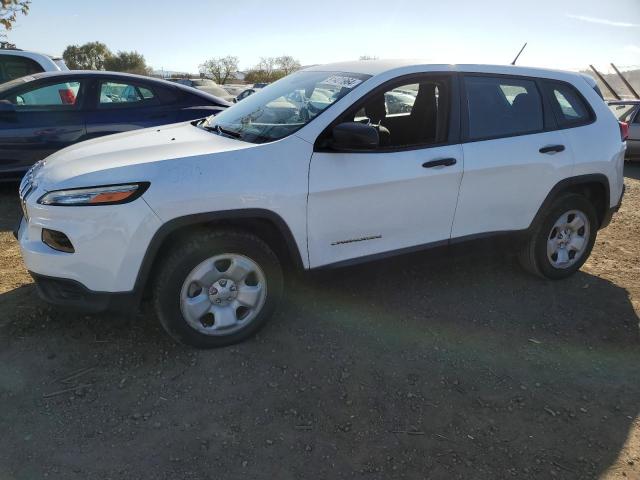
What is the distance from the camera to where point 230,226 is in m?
2.90

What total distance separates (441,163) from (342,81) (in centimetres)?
86

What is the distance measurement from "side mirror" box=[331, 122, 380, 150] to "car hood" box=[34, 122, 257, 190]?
0.51m

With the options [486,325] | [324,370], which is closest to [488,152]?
[486,325]

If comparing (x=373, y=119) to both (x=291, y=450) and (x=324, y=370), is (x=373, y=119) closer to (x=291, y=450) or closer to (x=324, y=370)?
(x=324, y=370)

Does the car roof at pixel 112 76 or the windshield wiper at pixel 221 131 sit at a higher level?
the car roof at pixel 112 76

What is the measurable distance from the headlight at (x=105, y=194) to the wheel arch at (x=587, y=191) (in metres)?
2.89

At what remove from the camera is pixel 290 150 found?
9.59ft

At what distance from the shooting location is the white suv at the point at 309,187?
8.72 ft

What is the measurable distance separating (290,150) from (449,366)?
5.21 ft

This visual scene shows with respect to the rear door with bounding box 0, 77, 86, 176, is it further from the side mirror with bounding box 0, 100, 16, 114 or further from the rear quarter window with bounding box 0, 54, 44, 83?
the rear quarter window with bounding box 0, 54, 44, 83

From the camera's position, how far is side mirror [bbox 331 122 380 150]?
288cm

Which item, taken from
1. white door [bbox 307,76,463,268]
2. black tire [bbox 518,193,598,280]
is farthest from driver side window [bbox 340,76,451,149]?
black tire [bbox 518,193,598,280]

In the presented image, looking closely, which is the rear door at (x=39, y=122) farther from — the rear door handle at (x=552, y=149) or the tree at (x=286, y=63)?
the tree at (x=286, y=63)

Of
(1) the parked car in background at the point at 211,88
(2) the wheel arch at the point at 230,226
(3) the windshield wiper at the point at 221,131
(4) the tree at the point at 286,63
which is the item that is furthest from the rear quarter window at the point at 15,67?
(4) the tree at the point at 286,63
